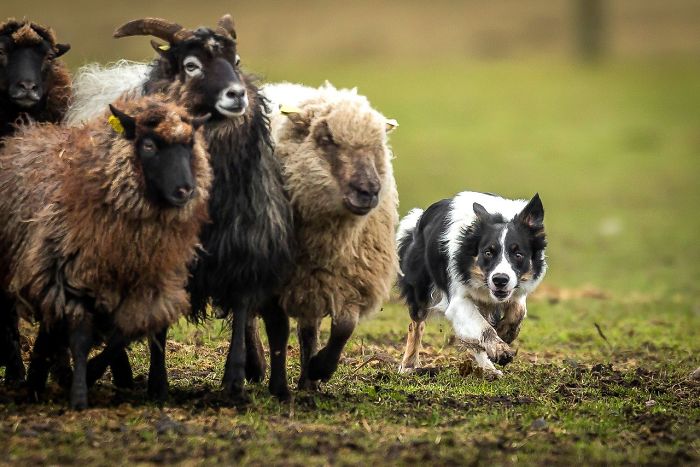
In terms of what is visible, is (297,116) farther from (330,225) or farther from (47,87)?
(47,87)

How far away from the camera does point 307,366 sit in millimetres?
9648

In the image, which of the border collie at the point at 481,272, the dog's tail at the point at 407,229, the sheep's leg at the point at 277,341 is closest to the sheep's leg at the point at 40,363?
the sheep's leg at the point at 277,341

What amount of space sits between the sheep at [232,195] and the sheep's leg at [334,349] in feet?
1.03

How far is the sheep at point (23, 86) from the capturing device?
9414 mm

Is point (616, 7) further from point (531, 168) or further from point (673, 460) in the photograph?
point (673, 460)

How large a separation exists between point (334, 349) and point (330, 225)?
0.96 m

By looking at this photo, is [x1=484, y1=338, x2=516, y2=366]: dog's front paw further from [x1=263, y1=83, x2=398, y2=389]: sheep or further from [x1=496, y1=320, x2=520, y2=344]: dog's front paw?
[x1=263, y1=83, x2=398, y2=389]: sheep

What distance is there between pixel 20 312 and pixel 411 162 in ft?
85.2

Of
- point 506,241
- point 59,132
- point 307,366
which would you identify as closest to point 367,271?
point 307,366

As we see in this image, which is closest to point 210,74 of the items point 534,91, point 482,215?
point 482,215

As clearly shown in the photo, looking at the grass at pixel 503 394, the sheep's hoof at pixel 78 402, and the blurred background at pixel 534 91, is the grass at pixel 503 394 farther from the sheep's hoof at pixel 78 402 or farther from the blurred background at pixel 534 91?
the blurred background at pixel 534 91

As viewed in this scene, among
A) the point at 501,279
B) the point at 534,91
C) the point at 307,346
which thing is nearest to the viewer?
the point at 307,346

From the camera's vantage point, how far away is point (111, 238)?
26.5ft

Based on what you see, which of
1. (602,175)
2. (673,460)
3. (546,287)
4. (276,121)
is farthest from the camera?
(602,175)
